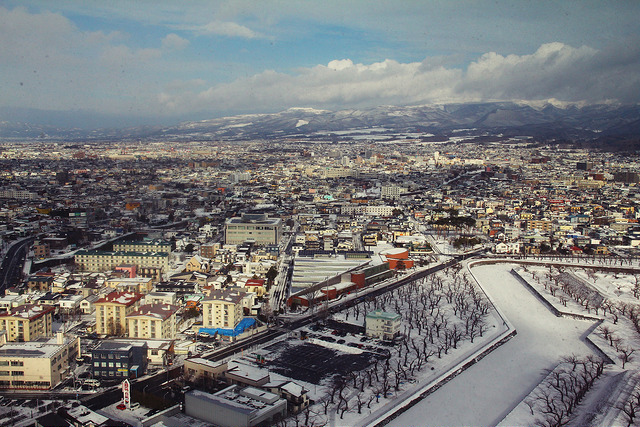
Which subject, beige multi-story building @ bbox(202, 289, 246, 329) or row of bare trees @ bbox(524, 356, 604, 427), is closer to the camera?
row of bare trees @ bbox(524, 356, 604, 427)

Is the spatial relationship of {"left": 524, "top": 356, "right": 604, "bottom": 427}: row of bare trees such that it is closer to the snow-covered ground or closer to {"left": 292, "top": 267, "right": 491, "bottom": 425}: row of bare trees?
the snow-covered ground

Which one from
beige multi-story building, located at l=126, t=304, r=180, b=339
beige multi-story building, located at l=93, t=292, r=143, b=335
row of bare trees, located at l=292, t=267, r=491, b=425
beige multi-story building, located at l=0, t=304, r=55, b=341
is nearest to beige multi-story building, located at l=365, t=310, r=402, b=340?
row of bare trees, located at l=292, t=267, r=491, b=425

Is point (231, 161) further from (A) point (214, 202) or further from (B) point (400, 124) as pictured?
(B) point (400, 124)

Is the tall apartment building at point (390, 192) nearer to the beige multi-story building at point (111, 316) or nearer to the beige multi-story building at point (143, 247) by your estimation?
the beige multi-story building at point (143, 247)

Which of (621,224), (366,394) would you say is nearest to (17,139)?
(621,224)

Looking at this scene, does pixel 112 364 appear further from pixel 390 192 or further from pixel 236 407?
pixel 390 192

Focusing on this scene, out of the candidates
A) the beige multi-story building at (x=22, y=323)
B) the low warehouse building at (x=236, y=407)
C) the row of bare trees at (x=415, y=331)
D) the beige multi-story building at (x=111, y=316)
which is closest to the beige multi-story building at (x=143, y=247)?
the beige multi-story building at (x=111, y=316)

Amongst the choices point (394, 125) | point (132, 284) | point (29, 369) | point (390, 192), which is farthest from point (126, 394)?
point (394, 125)
